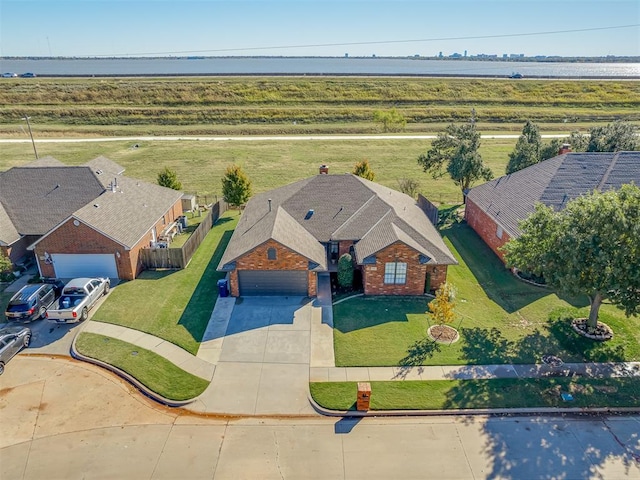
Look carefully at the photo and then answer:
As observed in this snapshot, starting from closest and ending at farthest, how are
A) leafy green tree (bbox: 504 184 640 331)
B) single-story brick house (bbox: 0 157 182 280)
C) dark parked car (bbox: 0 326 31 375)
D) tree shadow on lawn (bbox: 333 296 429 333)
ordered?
1. leafy green tree (bbox: 504 184 640 331)
2. dark parked car (bbox: 0 326 31 375)
3. tree shadow on lawn (bbox: 333 296 429 333)
4. single-story brick house (bbox: 0 157 182 280)

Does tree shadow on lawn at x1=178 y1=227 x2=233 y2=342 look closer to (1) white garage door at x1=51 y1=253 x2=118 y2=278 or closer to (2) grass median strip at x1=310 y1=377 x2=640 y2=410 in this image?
(1) white garage door at x1=51 y1=253 x2=118 y2=278

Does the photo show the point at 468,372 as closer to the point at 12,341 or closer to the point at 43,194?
the point at 12,341

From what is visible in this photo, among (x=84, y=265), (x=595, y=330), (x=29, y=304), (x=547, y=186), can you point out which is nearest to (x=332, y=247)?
(x=595, y=330)

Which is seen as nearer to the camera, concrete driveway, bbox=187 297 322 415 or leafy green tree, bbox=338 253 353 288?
concrete driveway, bbox=187 297 322 415

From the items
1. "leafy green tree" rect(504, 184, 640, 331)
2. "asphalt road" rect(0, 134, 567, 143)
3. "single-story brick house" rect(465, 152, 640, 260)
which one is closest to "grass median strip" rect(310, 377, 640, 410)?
"leafy green tree" rect(504, 184, 640, 331)

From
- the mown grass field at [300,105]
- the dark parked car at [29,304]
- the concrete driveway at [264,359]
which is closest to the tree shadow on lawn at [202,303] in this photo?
the concrete driveway at [264,359]

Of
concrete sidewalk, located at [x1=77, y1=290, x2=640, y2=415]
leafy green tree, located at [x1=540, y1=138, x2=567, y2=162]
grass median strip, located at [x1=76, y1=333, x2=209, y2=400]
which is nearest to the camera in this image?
concrete sidewalk, located at [x1=77, y1=290, x2=640, y2=415]

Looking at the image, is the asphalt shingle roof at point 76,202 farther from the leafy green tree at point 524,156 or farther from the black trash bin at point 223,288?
the leafy green tree at point 524,156
